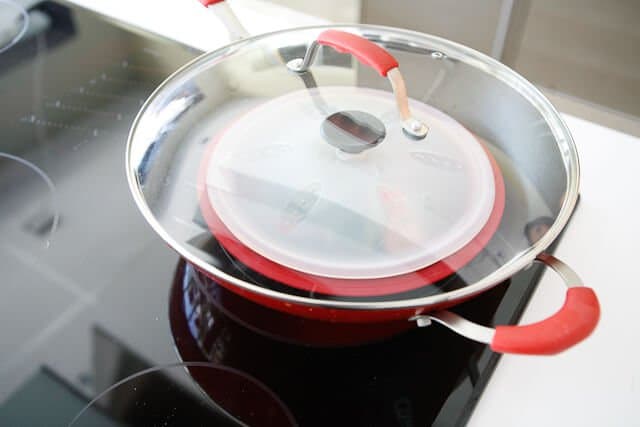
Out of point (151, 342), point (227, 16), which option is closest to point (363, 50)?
point (227, 16)

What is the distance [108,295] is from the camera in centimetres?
49

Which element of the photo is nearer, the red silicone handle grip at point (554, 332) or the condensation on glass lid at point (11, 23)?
the red silicone handle grip at point (554, 332)

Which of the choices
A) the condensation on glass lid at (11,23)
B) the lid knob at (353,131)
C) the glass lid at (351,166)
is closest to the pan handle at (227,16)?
the glass lid at (351,166)

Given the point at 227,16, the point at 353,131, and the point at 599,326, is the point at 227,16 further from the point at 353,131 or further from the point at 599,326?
the point at 599,326

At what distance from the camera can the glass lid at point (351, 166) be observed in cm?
41

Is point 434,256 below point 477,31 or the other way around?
the other way around

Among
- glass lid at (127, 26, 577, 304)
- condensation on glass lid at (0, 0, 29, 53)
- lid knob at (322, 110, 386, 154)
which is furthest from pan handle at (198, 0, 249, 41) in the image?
condensation on glass lid at (0, 0, 29, 53)

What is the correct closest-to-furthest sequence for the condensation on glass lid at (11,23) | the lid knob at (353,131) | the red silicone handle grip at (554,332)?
the red silicone handle grip at (554,332), the lid knob at (353,131), the condensation on glass lid at (11,23)

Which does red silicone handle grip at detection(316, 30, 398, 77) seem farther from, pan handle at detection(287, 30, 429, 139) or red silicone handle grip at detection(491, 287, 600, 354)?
red silicone handle grip at detection(491, 287, 600, 354)

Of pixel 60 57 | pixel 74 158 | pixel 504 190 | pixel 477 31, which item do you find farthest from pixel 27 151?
pixel 477 31

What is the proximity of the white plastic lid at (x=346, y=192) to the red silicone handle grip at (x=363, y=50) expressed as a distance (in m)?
0.05

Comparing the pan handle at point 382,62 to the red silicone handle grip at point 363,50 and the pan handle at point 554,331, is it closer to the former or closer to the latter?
the red silicone handle grip at point 363,50

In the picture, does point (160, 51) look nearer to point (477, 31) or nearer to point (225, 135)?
point (225, 135)

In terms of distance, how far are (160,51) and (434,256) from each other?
48 centimetres
